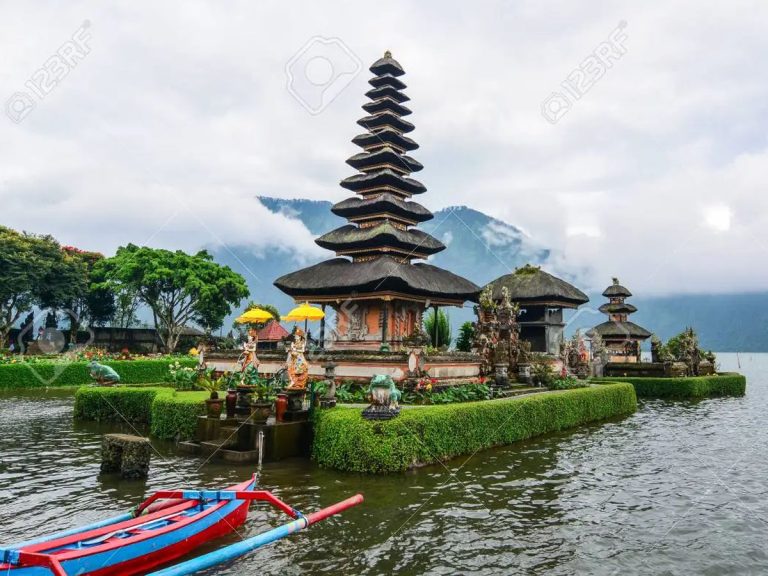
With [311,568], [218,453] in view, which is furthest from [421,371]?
[311,568]

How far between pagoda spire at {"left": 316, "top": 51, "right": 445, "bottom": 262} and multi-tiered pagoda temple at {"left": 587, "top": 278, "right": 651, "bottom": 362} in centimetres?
2597

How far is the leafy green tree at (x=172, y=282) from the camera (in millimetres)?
50094

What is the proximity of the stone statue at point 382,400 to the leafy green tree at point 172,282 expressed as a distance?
40.3m

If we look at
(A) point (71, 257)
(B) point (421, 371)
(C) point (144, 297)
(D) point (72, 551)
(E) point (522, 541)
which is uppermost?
(A) point (71, 257)

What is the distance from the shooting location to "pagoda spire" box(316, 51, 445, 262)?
30.1 metres

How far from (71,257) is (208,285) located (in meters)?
13.6

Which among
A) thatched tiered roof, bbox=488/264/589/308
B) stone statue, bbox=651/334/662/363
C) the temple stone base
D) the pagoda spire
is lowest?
the temple stone base

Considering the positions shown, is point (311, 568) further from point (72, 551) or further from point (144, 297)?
point (144, 297)

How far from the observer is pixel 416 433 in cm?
1404

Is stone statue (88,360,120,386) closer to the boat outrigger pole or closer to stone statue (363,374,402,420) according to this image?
stone statue (363,374,402,420)

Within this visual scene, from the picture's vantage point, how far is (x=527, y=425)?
19031mm

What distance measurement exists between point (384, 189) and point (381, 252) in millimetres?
4245

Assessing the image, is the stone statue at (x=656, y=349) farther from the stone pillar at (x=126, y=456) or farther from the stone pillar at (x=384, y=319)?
the stone pillar at (x=126, y=456)

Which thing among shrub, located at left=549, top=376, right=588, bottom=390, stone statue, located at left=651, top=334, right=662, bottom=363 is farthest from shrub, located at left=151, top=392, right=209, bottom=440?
stone statue, located at left=651, top=334, right=662, bottom=363
